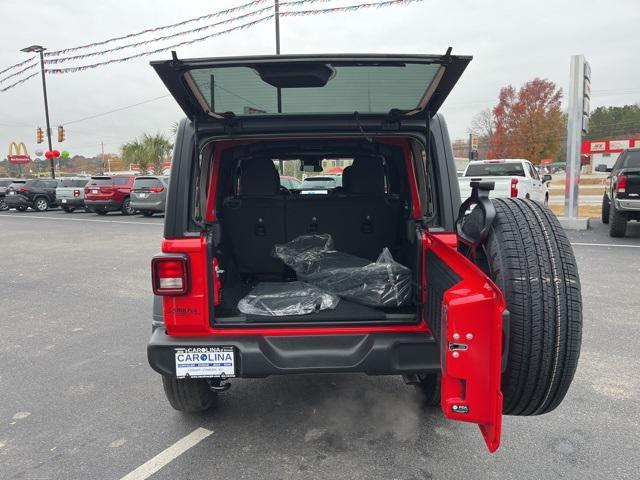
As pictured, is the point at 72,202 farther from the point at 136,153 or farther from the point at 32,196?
the point at 136,153

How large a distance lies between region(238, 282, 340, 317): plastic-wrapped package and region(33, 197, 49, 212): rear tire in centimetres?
2316

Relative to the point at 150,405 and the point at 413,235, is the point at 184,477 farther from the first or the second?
the point at 413,235

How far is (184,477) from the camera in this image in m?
2.50

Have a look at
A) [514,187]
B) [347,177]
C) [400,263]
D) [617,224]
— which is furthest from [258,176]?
[514,187]

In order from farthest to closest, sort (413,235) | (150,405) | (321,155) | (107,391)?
(321,155) < (107,391) < (150,405) < (413,235)

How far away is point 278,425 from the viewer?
3.02m

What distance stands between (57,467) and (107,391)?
38.3 inches

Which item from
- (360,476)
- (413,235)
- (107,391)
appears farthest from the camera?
(107,391)

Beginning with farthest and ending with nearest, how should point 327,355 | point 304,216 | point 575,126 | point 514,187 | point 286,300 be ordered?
point 514,187, point 575,126, point 304,216, point 286,300, point 327,355

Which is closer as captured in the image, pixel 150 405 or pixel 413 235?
pixel 413 235

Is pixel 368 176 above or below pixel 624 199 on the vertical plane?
above

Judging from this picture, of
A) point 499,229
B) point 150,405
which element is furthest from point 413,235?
point 150,405

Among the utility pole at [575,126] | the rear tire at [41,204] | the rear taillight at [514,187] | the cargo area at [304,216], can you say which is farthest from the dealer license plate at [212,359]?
the rear tire at [41,204]

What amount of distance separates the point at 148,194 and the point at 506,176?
12.0 meters
